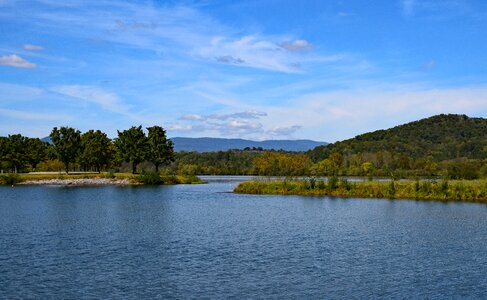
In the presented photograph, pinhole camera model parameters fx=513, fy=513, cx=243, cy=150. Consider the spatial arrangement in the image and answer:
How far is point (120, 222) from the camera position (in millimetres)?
52500

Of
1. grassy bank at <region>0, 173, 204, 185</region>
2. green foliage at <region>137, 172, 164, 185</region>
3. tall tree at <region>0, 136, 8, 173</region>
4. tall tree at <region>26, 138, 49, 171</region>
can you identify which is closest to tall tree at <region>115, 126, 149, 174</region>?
grassy bank at <region>0, 173, 204, 185</region>

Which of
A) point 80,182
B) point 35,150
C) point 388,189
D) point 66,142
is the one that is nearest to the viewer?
point 388,189

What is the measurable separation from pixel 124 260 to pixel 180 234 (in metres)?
11.8

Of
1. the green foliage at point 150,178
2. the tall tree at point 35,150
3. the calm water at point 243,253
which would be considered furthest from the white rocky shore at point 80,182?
the calm water at point 243,253

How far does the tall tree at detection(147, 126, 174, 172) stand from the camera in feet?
479

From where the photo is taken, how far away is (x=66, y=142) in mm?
143500

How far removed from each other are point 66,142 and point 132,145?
1843 cm

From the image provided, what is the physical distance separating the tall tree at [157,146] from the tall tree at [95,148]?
14823 millimetres

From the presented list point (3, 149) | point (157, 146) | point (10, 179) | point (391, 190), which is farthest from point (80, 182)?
point (391, 190)

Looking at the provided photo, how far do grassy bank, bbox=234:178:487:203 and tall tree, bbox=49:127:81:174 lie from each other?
217ft

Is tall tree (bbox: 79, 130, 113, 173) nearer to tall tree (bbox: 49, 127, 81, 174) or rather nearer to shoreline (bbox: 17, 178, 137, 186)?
tall tree (bbox: 49, 127, 81, 174)

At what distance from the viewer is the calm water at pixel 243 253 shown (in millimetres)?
26469

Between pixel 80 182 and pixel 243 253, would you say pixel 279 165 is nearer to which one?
pixel 80 182

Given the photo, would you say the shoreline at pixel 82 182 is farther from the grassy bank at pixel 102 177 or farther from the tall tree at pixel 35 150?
the tall tree at pixel 35 150
